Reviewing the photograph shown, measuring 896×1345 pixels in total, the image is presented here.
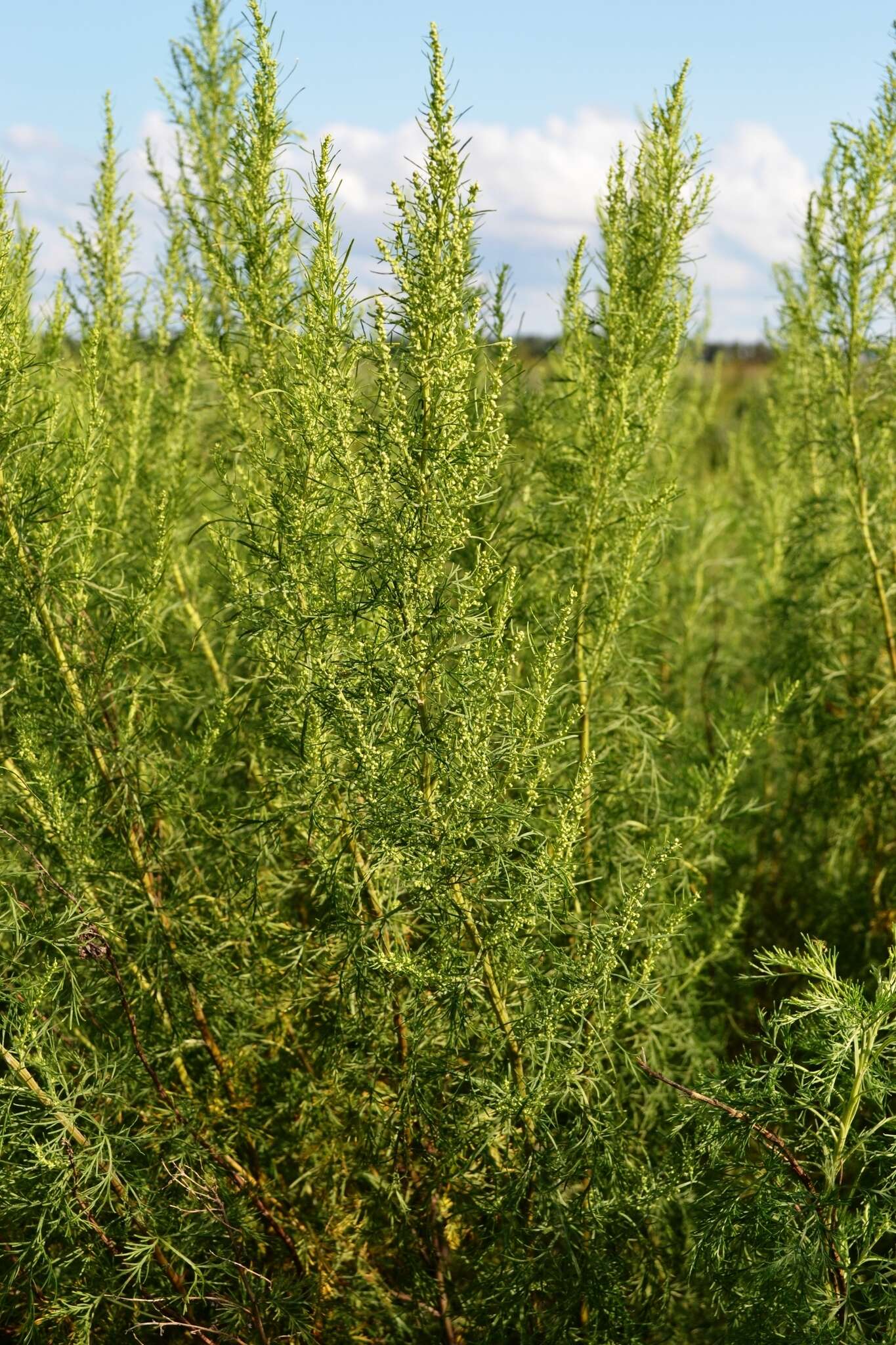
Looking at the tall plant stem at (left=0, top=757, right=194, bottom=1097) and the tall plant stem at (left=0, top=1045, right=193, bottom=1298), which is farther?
the tall plant stem at (left=0, top=757, right=194, bottom=1097)

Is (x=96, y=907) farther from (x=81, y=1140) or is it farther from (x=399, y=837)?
(x=399, y=837)

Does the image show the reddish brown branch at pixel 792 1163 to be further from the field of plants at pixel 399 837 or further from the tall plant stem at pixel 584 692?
the tall plant stem at pixel 584 692

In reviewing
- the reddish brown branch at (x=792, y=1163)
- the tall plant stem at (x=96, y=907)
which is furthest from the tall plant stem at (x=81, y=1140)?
the reddish brown branch at (x=792, y=1163)

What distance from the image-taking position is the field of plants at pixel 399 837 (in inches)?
80.7

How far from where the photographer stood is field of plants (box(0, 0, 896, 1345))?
6.72 ft

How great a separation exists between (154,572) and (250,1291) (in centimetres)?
180

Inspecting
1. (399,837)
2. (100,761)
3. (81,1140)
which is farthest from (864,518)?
(81,1140)

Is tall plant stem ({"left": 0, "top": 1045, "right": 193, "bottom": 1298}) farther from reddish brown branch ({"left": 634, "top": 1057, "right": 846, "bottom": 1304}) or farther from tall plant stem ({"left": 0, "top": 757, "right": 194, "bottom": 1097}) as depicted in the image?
reddish brown branch ({"left": 634, "top": 1057, "right": 846, "bottom": 1304})

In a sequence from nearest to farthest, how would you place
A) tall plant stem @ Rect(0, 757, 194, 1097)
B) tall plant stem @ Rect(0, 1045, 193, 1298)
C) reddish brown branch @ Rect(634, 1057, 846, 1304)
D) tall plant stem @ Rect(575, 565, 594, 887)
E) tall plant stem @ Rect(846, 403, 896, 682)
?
reddish brown branch @ Rect(634, 1057, 846, 1304) < tall plant stem @ Rect(0, 1045, 193, 1298) < tall plant stem @ Rect(0, 757, 194, 1097) < tall plant stem @ Rect(575, 565, 594, 887) < tall plant stem @ Rect(846, 403, 896, 682)

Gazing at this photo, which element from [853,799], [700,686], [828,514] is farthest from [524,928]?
[700,686]

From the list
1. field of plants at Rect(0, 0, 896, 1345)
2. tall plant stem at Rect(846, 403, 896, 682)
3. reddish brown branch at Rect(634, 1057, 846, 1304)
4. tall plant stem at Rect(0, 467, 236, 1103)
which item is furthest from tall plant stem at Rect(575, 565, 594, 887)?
tall plant stem at Rect(846, 403, 896, 682)

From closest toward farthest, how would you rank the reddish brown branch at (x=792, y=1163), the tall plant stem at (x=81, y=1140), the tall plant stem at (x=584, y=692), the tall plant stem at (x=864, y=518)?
the reddish brown branch at (x=792, y=1163) → the tall plant stem at (x=81, y=1140) → the tall plant stem at (x=584, y=692) → the tall plant stem at (x=864, y=518)

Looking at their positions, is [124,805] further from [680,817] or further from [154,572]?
[680,817]

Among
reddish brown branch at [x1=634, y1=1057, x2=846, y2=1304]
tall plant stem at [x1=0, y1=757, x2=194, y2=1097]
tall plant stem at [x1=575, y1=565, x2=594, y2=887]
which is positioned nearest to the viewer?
reddish brown branch at [x1=634, y1=1057, x2=846, y2=1304]
